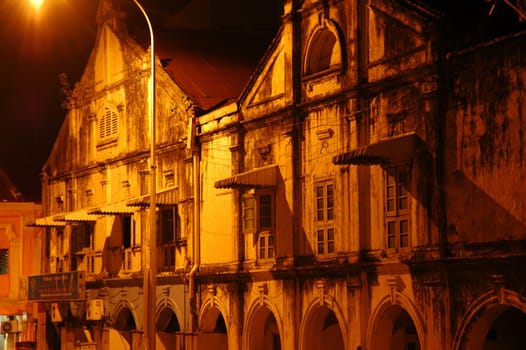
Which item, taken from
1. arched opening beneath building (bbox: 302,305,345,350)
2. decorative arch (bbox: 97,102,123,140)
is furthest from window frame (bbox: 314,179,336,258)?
decorative arch (bbox: 97,102,123,140)

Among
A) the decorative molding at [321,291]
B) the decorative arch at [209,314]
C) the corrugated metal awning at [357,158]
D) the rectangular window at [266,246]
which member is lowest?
the decorative arch at [209,314]

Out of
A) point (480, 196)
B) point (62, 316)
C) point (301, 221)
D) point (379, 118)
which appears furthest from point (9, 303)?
point (480, 196)

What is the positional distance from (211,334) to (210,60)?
968 cm

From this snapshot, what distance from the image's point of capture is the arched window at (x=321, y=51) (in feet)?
84.8

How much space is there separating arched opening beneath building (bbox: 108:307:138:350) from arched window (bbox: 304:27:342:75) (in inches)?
485

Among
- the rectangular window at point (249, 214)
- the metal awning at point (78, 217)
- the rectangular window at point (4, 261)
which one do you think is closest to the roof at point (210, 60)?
the rectangular window at point (249, 214)

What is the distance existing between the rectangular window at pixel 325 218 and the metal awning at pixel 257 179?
1716 millimetres

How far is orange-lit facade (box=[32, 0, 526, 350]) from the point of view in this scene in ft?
68.1

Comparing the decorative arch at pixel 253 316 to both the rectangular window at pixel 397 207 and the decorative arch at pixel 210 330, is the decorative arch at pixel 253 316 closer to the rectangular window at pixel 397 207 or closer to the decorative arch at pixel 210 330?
the decorative arch at pixel 210 330

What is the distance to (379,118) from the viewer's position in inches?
933

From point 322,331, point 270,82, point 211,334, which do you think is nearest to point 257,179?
point 270,82

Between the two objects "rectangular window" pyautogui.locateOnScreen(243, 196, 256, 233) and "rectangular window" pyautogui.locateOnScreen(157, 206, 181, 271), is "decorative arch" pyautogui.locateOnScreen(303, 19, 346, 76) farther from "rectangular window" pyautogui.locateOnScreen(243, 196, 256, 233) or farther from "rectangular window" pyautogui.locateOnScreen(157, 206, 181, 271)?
"rectangular window" pyautogui.locateOnScreen(157, 206, 181, 271)

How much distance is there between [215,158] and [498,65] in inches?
452

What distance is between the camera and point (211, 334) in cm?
3008
